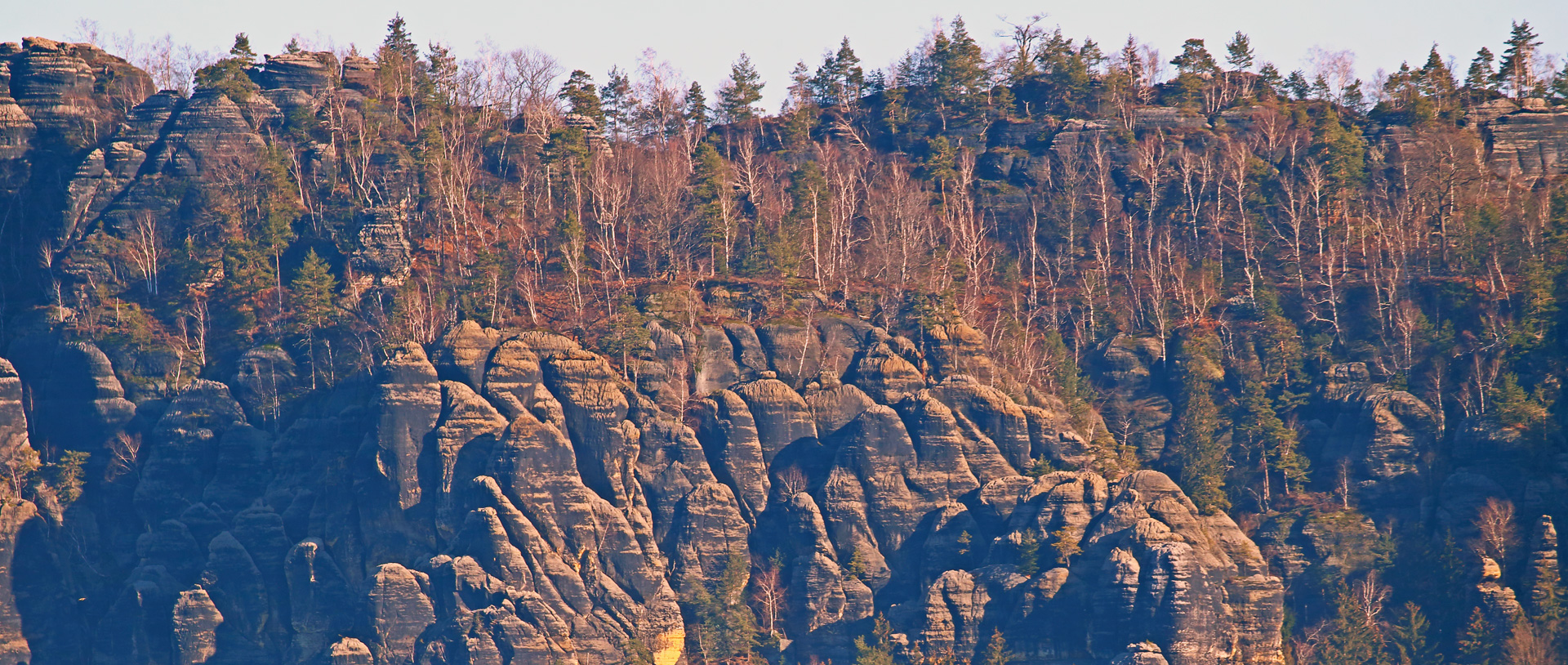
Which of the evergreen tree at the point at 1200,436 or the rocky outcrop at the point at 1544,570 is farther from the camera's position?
the evergreen tree at the point at 1200,436

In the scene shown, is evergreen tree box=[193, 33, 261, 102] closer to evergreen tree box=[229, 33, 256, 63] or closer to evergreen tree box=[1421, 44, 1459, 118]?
evergreen tree box=[229, 33, 256, 63]

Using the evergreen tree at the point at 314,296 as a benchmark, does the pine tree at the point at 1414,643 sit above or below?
below

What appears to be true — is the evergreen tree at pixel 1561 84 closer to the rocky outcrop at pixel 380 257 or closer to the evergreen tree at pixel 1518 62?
the evergreen tree at pixel 1518 62

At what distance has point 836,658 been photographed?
9288 centimetres

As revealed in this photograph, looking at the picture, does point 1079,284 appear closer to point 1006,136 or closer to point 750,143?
point 1006,136

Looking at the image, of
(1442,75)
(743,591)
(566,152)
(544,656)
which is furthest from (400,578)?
(1442,75)

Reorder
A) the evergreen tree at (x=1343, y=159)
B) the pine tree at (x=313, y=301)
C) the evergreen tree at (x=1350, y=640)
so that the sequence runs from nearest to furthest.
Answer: the evergreen tree at (x=1350, y=640), the pine tree at (x=313, y=301), the evergreen tree at (x=1343, y=159)

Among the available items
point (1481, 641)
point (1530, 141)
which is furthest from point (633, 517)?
point (1530, 141)

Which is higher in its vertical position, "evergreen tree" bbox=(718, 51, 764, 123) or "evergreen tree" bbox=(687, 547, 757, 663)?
"evergreen tree" bbox=(718, 51, 764, 123)

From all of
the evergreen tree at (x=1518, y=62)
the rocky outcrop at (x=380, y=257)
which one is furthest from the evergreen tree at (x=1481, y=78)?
the rocky outcrop at (x=380, y=257)

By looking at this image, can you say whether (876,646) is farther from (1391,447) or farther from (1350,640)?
(1391,447)

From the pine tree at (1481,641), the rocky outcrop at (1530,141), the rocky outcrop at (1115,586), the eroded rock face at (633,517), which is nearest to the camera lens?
the rocky outcrop at (1115,586)

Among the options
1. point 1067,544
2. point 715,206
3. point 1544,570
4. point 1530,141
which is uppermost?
point 1530,141

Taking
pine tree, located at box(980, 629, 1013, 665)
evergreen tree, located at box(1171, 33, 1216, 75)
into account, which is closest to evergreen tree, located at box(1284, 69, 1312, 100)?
evergreen tree, located at box(1171, 33, 1216, 75)
